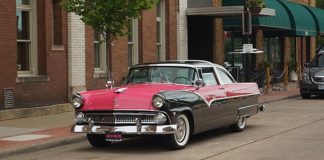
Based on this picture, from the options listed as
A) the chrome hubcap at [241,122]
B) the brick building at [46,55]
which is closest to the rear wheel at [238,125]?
the chrome hubcap at [241,122]

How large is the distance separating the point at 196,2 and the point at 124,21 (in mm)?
11389

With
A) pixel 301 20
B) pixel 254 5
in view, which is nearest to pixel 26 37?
pixel 254 5

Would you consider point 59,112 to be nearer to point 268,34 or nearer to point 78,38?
point 78,38

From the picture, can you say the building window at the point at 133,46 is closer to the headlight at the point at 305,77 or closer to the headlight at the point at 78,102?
the headlight at the point at 305,77

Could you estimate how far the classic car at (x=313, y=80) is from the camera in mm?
23188

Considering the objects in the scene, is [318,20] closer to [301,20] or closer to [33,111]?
[301,20]

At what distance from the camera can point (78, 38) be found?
1800cm

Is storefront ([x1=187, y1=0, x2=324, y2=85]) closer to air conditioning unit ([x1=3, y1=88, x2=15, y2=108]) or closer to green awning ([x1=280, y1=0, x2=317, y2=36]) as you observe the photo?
green awning ([x1=280, y1=0, x2=317, y2=36])

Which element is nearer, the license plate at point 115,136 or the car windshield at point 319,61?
the license plate at point 115,136

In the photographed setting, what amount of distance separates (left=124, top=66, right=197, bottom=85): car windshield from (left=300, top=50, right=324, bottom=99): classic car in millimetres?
12753

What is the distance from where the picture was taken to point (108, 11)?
43.6ft

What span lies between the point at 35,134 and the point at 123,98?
10.2 ft

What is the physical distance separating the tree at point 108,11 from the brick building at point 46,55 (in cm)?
197

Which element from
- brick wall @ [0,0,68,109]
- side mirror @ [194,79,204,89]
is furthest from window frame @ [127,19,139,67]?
side mirror @ [194,79,204,89]
